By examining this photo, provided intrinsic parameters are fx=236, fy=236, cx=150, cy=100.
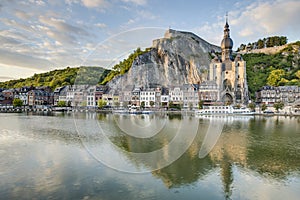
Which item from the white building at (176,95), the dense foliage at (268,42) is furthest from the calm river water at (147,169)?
the dense foliage at (268,42)

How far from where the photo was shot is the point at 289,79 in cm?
5559

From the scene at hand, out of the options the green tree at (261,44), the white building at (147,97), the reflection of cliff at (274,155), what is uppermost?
the green tree at (261,44)

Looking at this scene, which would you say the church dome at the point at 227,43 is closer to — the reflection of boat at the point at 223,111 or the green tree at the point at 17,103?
the reflection of boat at the point at 223,111

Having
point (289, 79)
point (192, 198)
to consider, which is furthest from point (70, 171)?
point (289, 79)

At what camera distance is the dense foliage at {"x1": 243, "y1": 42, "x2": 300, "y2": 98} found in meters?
55.1

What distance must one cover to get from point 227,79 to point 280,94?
1158cm

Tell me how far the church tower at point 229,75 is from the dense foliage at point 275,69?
4834 millimetres

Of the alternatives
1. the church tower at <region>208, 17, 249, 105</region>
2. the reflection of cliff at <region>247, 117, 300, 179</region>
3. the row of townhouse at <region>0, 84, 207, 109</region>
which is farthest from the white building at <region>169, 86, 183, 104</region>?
the reflection of cliff at <region>247, 117, 300, 179</region>

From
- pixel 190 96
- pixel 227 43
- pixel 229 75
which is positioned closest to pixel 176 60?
pixel 227 43

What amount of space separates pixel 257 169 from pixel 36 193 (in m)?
7.97

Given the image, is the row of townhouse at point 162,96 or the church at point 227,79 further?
the church at point 227,79

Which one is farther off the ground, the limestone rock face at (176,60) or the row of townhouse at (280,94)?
the limestone rock face at (176,60)

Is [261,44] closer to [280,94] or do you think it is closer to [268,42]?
[268,42]

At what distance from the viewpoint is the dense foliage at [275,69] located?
5512cm
